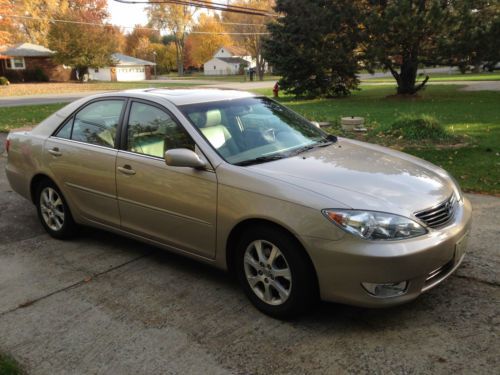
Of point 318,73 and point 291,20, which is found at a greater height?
point 291,20

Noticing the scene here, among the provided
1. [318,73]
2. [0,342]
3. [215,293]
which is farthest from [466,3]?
[0,342]

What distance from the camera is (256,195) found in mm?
3391

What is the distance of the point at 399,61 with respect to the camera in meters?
20.6

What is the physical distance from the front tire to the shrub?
6731 mm

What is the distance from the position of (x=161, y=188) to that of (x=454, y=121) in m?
10.7

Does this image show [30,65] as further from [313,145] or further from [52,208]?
[313,145]

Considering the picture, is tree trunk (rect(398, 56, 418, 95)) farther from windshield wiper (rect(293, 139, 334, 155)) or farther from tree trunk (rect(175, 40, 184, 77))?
tree trunk (rect(175, 40, 184, 77))

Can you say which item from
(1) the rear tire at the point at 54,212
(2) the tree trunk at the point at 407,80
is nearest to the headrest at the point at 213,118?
(1) the rear tire at the point at 54,212

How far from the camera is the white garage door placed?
68438 mm

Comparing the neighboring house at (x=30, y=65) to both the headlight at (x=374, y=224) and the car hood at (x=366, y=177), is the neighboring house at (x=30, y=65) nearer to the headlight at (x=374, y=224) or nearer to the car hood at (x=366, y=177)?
the car hood at (x=366, y=177)

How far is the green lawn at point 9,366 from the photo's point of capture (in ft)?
9.55

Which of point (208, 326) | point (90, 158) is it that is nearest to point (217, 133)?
point (90, 158)

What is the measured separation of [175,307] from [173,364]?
74 cm

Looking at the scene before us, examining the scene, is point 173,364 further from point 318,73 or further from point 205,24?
point 205,24
